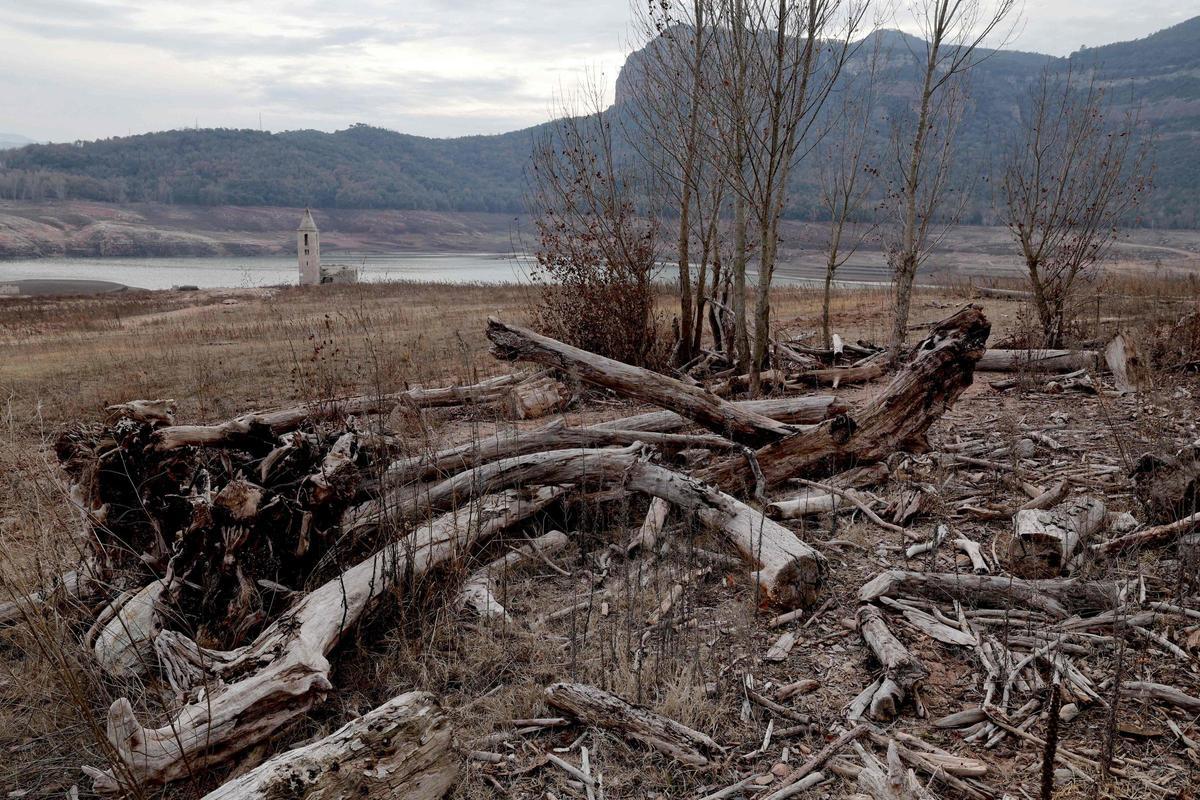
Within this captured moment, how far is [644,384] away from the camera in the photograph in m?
5.93

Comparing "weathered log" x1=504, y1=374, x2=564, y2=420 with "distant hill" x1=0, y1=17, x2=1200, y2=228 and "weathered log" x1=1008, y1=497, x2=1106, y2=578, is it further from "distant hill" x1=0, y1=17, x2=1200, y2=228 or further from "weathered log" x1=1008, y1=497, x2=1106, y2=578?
"distant hill" x1=0, y1=17, x2=1200, y2=228

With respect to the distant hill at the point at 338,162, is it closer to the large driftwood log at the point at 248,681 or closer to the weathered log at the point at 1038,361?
the weathered log at the point at 1038,361

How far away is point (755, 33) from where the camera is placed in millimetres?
7402

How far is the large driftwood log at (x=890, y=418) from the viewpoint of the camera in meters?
5.50

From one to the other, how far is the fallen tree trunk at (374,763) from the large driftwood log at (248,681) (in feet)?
1.26

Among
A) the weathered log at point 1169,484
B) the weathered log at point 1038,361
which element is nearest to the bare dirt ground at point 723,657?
the weathered log at point 1169,484

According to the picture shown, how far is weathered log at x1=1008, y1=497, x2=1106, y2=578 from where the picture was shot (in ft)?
12.6

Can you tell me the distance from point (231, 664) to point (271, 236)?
137615mm

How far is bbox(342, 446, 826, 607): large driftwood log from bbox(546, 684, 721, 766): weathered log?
115cm

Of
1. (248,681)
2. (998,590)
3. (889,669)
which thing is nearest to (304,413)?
(248,681)

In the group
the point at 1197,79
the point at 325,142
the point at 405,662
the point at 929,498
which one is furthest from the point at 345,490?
the point at 325,142

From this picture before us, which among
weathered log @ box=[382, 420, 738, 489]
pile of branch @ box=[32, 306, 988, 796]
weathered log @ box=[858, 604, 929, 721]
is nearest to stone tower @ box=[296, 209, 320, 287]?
pile of branch @ box=[32, 306, 988, 796]

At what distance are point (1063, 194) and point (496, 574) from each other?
1055 cm

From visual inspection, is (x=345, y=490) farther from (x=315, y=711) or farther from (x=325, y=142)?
(x=325, y=142)
